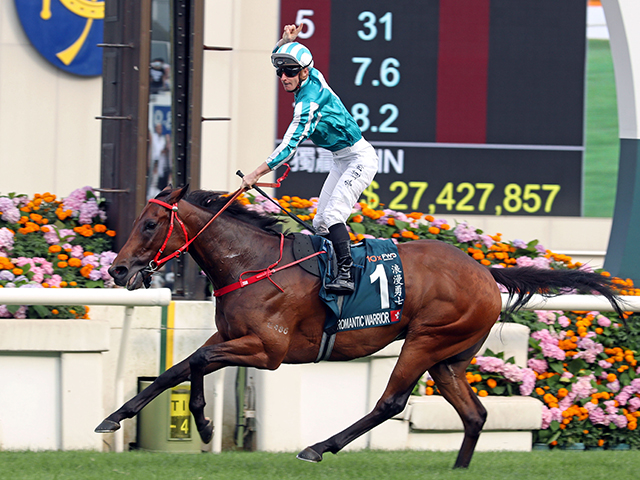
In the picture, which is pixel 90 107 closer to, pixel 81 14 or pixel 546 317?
pixel 81 14

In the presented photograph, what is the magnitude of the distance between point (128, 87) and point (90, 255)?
1.18 m

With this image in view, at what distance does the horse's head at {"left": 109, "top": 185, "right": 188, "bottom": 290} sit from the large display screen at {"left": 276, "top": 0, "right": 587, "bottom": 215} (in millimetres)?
3310

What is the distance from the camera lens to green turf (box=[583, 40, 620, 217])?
24.9 ft

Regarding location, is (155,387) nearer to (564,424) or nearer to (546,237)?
(564,424)

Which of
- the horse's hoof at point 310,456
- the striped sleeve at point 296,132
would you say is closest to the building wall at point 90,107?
the striped sleeve at point 296,132

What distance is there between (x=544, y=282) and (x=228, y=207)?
1818 mm

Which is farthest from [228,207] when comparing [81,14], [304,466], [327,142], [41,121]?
[81,14]

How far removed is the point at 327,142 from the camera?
4.32 metres

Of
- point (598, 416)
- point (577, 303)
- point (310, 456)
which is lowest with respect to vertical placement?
point (598, 416)

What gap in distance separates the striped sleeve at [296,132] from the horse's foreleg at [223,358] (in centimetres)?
86

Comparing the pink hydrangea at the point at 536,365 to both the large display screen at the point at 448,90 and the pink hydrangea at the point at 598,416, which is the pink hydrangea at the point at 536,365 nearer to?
the pink hydrangea at the point at 598,416

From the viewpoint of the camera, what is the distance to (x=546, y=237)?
7691mm

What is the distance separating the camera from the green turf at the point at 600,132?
7.59 m

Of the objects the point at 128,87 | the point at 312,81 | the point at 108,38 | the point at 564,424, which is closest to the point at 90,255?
the point at 128,87
